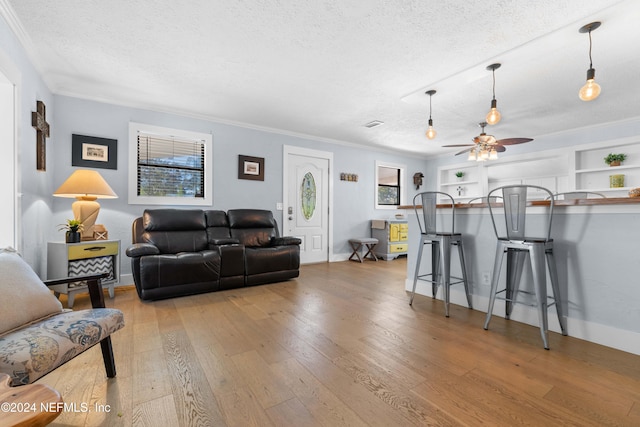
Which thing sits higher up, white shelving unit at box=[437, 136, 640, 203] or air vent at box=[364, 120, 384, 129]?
air vent at box=[364, 120, 384, 129]

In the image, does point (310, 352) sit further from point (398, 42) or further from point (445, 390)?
point (398, 42)

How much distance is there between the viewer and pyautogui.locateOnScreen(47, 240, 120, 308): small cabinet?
2.90 metres

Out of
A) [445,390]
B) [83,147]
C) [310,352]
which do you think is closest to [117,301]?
[83,147]

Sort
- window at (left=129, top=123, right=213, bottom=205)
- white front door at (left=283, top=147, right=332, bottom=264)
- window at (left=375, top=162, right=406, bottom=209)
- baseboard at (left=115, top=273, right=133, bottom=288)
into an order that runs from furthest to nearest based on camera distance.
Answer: window at (left=375, top=162, right=406, bottom=209)
white front door at (left=283, top=147, right=332, bottom=264)
window at (left=129, top=123, right=213, bottom=205)
baseboard at (left=115, top=273, right=133, bottom=288)

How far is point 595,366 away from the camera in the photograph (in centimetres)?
182

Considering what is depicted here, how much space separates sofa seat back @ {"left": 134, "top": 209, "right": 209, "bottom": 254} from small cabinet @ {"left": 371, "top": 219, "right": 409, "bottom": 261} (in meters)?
3.52

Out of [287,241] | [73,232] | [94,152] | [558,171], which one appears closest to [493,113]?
[287,241]

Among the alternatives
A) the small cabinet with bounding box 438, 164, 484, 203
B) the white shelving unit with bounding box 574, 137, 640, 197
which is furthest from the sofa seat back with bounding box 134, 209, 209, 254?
the white shelving unit with bounding box 574, 137, 640, 197

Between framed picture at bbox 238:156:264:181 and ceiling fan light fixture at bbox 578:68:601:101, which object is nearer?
ceiling fan light fixture at bbox 578:68:601:101

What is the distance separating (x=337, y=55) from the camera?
104 inches

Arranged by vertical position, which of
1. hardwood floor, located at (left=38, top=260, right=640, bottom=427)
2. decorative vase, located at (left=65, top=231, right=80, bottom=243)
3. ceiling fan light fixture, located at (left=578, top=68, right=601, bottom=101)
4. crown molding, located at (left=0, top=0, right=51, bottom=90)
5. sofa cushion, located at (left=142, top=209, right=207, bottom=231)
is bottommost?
hardwood floor, located at (left=38, top=260, right=640, bottom=427)

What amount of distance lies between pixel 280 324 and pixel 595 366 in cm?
220

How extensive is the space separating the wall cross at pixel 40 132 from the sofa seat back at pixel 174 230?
112cm

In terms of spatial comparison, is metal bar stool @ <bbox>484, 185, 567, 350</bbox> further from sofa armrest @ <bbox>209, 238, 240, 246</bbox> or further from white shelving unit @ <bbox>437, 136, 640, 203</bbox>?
white shelving unit @ <bbox>437, 136, 640, 203</bbox>
